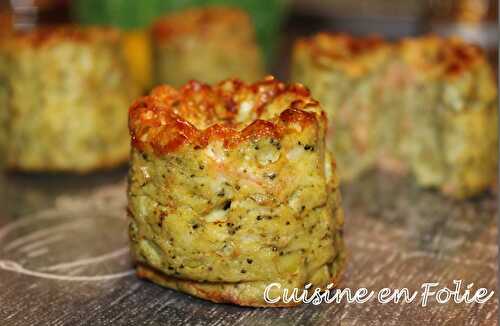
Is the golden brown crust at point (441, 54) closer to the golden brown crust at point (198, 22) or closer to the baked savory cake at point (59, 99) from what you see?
the golden brown crust at point (198, 22)

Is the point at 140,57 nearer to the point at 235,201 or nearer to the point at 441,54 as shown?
the point at 441,54

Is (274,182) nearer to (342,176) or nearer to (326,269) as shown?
(326,269)

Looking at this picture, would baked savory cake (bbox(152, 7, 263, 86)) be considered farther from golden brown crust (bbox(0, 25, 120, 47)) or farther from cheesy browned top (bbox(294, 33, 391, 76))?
cheesy browned top (bbox(294, 33, 391, 76))

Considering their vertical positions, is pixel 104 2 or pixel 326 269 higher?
pixel 104 2

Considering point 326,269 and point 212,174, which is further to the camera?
point 326,269

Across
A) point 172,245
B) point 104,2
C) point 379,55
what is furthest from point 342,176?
point 104,2

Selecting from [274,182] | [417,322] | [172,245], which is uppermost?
[274,182]
